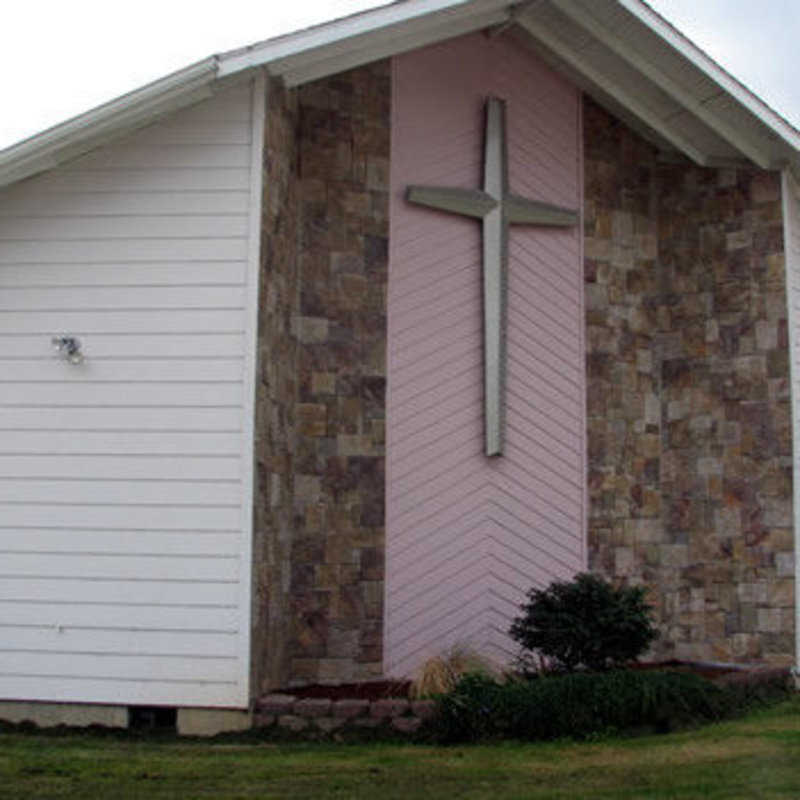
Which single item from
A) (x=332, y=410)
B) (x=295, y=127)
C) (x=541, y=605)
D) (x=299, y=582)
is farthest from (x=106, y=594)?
(x=295, y=127)

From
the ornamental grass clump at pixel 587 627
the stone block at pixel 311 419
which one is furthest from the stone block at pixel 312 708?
the stone block at pixel 311 419

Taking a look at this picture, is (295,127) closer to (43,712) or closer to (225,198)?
(225,198)

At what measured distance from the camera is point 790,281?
11555 mm

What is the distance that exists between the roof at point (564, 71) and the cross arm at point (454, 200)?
1206 mm

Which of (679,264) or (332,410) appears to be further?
(679,264)

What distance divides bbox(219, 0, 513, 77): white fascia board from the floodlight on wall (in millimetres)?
2180

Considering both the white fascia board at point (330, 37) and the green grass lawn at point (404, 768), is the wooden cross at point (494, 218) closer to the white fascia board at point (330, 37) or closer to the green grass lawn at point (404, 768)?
the white fascia board at point (330, 37)

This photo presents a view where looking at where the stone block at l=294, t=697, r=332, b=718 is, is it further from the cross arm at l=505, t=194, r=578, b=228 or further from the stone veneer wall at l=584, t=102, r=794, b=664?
the cross arm at l=505, t=194, r=578, b=228

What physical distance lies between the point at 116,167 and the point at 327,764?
180 inches

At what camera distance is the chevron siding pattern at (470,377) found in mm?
10625

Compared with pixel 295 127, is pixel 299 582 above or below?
below

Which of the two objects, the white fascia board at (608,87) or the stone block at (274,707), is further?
the white fascia board at (608,87)

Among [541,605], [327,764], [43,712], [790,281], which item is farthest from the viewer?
[790,281]

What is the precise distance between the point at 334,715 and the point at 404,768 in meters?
1.18
